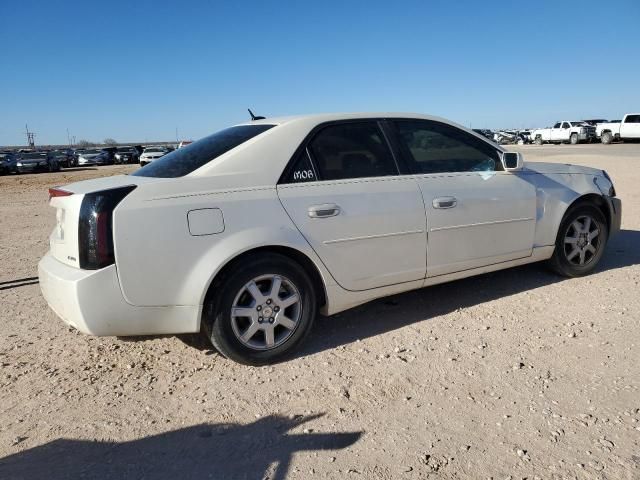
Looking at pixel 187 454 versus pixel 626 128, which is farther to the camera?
pixel 626 128

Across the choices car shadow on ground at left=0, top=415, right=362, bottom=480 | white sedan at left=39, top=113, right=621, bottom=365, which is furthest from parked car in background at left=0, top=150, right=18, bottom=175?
car shadow on ground at left=0, top=415, right=362, bottom=480

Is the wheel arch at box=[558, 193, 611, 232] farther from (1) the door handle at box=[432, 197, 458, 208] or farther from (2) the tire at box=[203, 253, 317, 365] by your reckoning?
(2) the tire at box=[203, 253, 317, 365]

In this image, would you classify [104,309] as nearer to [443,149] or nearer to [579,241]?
[443,149]

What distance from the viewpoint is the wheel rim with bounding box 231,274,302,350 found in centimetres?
331

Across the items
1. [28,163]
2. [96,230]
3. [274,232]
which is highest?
[96,230]

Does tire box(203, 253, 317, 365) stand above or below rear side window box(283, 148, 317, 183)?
below

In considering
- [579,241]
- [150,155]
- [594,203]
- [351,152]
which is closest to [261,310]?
[351,152]

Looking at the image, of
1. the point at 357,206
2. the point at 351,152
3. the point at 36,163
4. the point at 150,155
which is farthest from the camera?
the point at 150,155

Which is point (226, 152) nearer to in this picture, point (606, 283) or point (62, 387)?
point (62, 387)

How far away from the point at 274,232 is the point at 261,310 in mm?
508

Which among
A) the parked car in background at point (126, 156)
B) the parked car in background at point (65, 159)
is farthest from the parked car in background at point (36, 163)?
the parked car in background at point (126, 156)

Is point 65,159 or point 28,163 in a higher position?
point 28,163

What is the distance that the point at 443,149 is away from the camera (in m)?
4.23

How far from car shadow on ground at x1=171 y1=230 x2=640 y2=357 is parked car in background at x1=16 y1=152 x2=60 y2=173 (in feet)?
116
